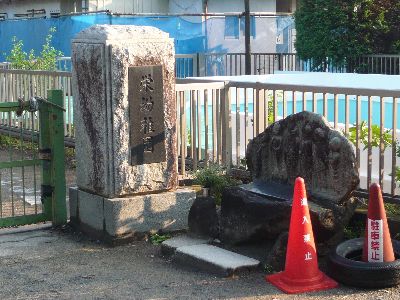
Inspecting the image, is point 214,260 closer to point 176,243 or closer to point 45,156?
point 176,243

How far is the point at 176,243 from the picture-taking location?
24.3ft

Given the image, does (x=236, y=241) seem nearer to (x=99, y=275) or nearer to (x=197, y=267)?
(x=197, y=267)

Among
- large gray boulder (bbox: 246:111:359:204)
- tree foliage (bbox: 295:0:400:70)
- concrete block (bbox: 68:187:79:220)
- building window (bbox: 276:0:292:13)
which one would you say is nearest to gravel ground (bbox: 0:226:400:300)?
concrete block (bbox: 68:187:79:220)

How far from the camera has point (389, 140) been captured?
7664mm

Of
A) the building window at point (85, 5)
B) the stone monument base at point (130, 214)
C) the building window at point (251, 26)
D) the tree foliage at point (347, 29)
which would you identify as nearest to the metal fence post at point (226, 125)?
the stone monument base at point (130, 214)

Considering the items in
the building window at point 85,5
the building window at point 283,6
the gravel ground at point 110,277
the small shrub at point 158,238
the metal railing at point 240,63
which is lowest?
the gravel ground at point 110,277

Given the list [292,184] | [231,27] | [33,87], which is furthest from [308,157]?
[231,27]

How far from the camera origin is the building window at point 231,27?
28295 millimetres

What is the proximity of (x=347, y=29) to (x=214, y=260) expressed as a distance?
70.6 ft

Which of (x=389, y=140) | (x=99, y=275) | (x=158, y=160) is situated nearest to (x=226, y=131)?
(x=158, y=160)

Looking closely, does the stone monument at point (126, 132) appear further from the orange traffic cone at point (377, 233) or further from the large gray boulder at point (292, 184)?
the orange traffic cone at point (377, 233)

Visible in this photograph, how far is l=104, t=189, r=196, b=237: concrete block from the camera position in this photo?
25.3 feet

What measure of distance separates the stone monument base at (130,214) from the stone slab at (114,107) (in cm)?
10

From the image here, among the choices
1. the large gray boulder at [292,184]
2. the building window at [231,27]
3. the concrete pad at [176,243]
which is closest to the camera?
the large gray boulder at [292,184]
